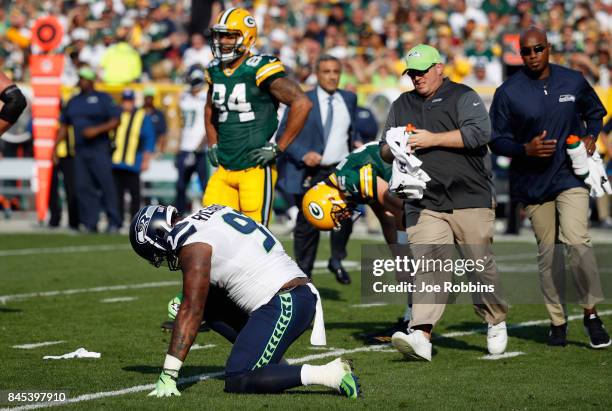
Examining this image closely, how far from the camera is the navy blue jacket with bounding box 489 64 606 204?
8258 millimetres

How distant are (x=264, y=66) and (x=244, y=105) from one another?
1.05 feet

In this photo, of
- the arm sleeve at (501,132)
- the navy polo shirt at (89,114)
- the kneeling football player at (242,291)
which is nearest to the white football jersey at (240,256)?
the kneeling football player at (242,291)

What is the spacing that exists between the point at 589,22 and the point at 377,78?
3827 mm

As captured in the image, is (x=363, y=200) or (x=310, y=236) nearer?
(x=363, y=200)

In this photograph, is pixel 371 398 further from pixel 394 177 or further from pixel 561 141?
pixel 561 141

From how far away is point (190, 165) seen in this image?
55.9ft

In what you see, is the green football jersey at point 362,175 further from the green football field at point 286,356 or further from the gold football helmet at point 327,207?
the green football field at point 286,356

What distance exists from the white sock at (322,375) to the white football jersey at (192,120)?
10004 mm

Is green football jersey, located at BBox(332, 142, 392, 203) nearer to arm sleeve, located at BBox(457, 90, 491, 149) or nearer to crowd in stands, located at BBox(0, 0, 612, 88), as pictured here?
arm sleeve, located at BBox(457, 90, 491, 149)

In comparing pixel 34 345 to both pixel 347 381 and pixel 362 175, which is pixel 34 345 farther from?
pixel 347 381

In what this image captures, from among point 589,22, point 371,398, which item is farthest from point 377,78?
point 371,398

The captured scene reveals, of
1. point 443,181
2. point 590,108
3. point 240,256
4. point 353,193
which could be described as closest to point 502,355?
point 443,181

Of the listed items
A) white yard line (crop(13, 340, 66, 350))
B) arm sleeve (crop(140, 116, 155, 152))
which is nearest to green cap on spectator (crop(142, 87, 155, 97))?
arm sleeve (crop(140, 116, 155, 152))

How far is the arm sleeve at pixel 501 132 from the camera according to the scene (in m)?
8.29
